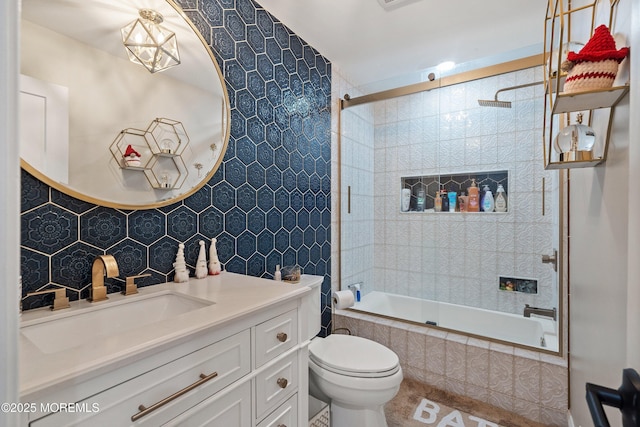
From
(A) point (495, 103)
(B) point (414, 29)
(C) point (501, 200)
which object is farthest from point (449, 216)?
(B) point (414, 29)

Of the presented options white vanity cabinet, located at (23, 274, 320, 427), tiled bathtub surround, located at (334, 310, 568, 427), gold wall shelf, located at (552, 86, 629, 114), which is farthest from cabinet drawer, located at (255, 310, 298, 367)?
tiled bathtub surround, located at (334, 310, 568, 427)

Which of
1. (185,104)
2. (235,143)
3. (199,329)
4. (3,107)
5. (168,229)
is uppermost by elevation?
(185,104)

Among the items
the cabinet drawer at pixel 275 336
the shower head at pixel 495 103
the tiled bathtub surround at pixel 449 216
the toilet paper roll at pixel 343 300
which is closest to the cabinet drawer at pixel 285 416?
the cabinet drawer at pixel 275 336

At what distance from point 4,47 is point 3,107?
6cm

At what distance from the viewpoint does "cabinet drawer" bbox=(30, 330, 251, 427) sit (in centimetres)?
61

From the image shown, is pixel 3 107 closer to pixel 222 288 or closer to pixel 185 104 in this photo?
pixel 222 288

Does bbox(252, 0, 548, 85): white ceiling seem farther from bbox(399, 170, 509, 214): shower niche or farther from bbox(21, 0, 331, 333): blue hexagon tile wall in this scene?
bbox(399, 170, 509, 214): shower niche

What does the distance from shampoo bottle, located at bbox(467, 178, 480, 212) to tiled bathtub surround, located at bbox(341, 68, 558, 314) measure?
83 millimetres

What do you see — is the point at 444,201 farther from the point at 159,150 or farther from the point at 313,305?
the point at 159,150

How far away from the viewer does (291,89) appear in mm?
2057

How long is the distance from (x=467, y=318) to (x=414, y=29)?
2.33 metres

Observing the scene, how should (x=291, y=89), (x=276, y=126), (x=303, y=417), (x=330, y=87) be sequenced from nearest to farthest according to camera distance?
1. (x=303, y=417)
2. (x=276, y=126)
3. (x=291, y=89)
4. (x=330, y=87)

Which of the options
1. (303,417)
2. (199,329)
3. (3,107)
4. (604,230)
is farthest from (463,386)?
(3,107)

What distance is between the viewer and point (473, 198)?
275cm
